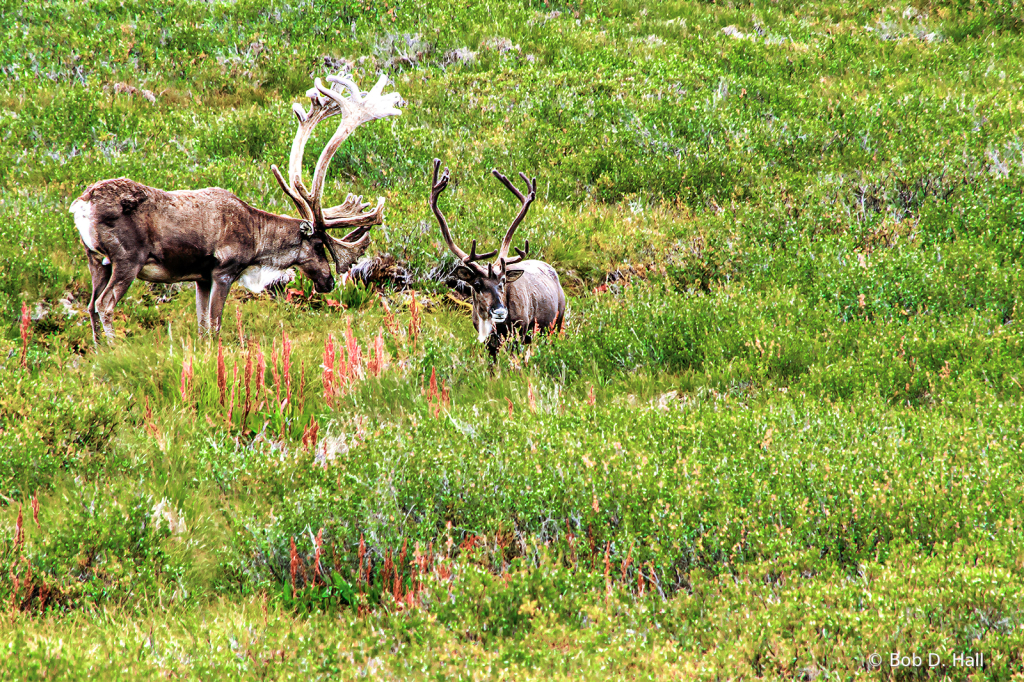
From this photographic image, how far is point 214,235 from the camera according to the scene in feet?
23.0

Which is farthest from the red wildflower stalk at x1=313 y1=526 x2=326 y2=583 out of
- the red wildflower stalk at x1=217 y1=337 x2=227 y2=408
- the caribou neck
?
the caribou neck

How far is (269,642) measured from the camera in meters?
3.68

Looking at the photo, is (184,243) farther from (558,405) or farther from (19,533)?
(558,405)

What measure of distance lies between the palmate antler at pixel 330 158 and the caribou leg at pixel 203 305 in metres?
1.15

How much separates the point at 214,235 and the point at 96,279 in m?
1.03

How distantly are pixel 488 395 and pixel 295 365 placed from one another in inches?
64.9

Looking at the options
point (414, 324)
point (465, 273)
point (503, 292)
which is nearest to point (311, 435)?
point (414, 324)

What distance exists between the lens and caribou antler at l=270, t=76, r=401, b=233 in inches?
304

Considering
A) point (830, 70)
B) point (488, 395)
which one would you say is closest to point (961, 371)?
point (488, 395)

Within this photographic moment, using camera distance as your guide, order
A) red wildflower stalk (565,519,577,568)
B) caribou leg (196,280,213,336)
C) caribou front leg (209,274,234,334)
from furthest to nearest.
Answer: caribou leg (196,280,213,336) → caribou front leg (209,274,234,334) → red wildflower stalk (565,519,577,568)

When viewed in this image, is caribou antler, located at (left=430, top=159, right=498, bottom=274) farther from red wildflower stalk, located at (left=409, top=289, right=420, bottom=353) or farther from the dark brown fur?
the dark brown fur

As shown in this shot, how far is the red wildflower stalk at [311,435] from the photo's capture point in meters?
5.49

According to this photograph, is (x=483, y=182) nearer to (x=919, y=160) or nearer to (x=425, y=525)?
(x=919, y=160)

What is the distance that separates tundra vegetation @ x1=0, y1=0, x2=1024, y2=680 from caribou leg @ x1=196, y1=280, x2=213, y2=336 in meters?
0.28
